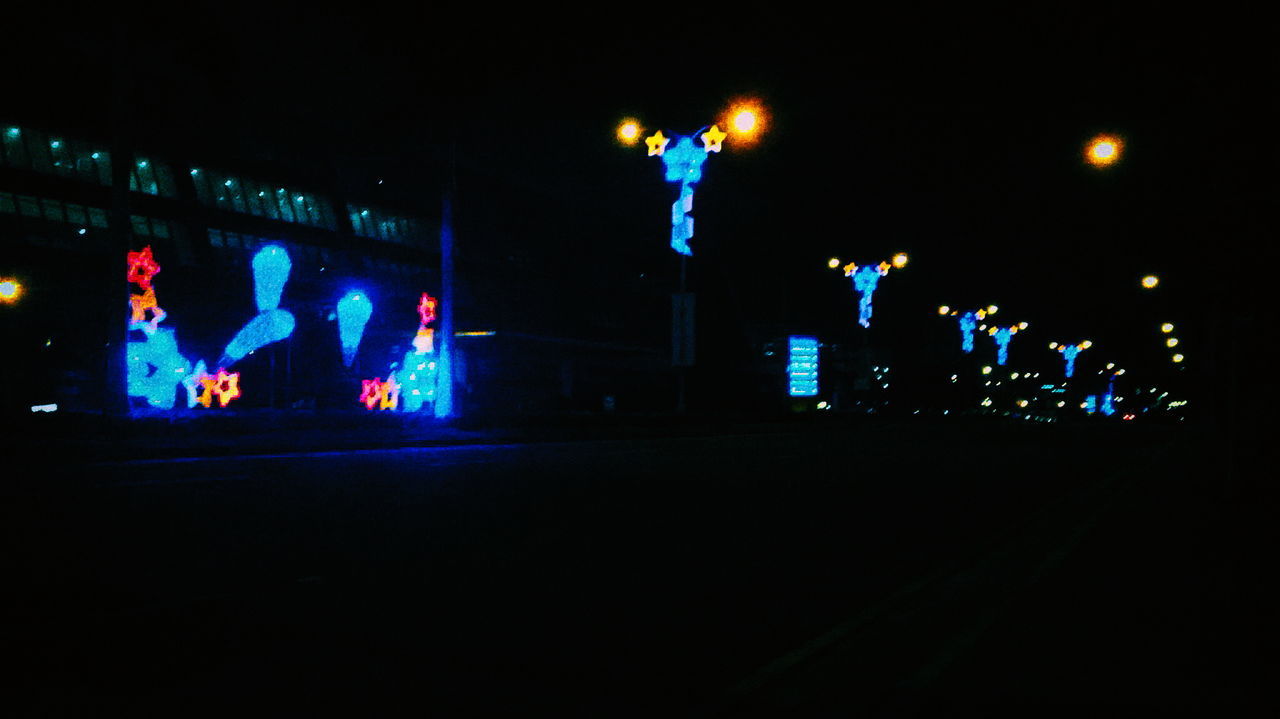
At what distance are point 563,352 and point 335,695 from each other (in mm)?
52972

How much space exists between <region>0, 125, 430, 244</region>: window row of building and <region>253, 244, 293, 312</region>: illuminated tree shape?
753cm

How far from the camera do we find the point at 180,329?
1695 inches

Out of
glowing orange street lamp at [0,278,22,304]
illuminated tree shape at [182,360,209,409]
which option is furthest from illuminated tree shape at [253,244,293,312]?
glowing orange street lamp at [0,278,22,304]

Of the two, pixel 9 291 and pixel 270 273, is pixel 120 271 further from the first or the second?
pixel 9 291

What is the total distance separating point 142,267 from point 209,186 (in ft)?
63.2

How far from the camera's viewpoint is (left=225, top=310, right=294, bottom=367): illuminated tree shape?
33906mm

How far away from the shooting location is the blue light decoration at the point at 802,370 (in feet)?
141

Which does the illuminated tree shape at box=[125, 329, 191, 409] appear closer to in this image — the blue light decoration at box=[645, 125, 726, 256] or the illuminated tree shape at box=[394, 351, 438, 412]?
the illuminated tree shape at box=[394, 351, 438, 412]

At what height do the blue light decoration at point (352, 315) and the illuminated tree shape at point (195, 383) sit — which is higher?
the blue light decoration at point (352, 315)

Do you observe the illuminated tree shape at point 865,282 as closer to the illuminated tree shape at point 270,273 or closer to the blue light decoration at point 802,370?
the blue light decoration at point 802,370

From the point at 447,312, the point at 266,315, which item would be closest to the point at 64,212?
the point at 266,315

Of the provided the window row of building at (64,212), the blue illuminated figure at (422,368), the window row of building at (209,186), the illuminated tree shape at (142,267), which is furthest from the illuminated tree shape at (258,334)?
the window row of building at (64,212)

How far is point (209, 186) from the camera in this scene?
49844 mm

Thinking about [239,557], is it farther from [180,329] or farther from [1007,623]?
[180,329]
